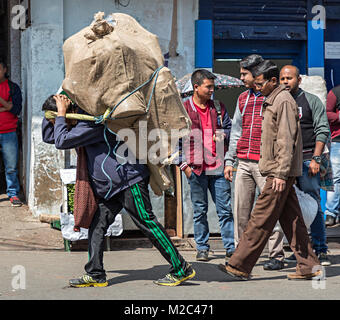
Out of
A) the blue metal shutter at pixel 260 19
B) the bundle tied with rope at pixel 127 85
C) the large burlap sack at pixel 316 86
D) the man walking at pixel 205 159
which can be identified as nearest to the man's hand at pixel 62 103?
the bundle tied with rope at pixel 127 85

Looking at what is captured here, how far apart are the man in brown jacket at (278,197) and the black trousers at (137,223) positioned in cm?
63

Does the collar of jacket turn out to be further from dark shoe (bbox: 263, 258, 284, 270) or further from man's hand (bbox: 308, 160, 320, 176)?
dark shoe (bbox: 263, 258, 284, 270)

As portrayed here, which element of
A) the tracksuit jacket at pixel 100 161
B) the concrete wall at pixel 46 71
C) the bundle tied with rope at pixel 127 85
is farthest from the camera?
the concrete wall at pixel 46 71

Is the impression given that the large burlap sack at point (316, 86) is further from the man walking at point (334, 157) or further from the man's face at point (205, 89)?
the man's face at point (205, 89)

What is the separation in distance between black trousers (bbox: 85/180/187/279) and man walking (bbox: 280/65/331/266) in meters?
1.85

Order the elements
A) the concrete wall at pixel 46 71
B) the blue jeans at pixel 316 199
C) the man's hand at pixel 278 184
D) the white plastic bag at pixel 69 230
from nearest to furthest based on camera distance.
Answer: the man's hand at pixel 278 184
the blue jeans at pixel 316 199
the white plastic bag at pixel 69 230
the concrete wall at pixel 46 71

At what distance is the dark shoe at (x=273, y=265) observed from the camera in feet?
22.0

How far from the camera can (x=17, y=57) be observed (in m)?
9.97

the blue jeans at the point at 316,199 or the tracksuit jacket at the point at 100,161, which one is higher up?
the tracksuit jacket at the point at 100,161

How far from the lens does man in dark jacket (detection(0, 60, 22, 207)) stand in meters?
9.25

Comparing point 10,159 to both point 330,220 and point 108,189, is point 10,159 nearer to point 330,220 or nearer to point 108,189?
point 108,189

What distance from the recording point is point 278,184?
19.5 feet

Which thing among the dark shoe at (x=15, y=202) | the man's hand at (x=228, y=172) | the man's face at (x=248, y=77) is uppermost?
the man's face at (x=248, y=77)
